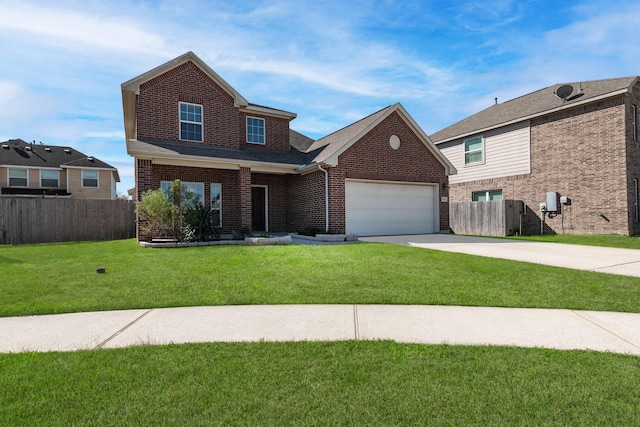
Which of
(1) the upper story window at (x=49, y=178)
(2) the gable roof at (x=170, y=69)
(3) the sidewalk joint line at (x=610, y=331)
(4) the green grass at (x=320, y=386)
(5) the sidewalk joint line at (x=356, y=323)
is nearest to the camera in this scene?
(4) the green grass at (x=320, y=386)

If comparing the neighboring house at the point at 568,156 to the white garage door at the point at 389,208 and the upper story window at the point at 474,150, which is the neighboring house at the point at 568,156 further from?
the white garage door at the point at 389,208

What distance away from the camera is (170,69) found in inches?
556

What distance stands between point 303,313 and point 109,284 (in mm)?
3864

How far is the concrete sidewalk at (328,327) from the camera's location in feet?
11.3

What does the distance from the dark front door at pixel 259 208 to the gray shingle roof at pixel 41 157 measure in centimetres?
1972

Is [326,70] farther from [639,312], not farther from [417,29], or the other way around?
[639,312]

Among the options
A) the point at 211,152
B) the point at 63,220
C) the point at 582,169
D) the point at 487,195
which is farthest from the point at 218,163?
the point at 582,169

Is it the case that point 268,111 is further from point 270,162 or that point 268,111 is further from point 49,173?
point 49,173

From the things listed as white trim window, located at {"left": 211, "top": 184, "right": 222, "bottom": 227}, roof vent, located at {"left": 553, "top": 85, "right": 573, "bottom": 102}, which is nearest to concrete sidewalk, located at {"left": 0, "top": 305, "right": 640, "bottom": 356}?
white trim window, located at {"left": 211, "top": 184, "right": 222, "bottom": 227}

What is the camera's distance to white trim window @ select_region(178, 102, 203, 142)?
47.9 feet

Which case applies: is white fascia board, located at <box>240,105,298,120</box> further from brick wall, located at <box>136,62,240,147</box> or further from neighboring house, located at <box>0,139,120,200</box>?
neighboring house, located at <box>0,139,120,200</box>

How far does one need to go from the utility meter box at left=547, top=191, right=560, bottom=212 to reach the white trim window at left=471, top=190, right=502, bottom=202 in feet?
10.0

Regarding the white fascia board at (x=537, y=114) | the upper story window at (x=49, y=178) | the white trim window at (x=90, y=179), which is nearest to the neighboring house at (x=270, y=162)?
the white fascia board at (x=537, y=114)

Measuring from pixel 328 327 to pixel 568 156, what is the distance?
17.7 metres
